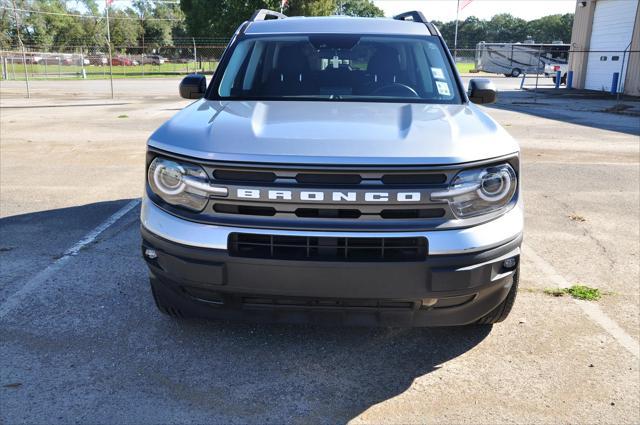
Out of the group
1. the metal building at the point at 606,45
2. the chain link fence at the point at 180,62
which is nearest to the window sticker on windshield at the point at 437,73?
the metal building at the point at 606,45

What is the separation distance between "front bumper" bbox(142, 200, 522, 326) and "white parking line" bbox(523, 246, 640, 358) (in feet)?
3.55

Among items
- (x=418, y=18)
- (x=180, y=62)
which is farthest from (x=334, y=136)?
(x=180, y=62)

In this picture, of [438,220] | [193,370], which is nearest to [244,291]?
[193,370]

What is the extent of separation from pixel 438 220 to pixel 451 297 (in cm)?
37

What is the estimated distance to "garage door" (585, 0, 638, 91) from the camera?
2427 cm

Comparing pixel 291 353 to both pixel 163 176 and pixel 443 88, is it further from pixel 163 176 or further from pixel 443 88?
pixel 443 88

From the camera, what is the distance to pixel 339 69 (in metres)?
4.14

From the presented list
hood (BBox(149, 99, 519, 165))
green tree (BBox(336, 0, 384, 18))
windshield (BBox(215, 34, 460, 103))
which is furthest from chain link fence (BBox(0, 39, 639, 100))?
green tree (BBox(336, 0, 384, 18))

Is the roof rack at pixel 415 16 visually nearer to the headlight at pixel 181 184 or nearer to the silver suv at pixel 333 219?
the silver suv at pixel 333 219

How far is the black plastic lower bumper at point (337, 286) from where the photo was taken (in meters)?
2.54

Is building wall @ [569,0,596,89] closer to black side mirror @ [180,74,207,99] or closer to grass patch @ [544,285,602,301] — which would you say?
grass patch @ [544,285,602,301]

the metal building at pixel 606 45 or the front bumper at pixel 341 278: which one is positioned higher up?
the metal building at pixel 606 45

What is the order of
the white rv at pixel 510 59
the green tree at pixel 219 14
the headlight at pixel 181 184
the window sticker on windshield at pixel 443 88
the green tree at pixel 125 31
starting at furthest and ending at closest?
the green tree at pixel 125 31
the white rv at pixel 510 59
the green tree at pixel 219 14
the window sticker on windshield at pixel 443 88
the headlight at pixel 181 184

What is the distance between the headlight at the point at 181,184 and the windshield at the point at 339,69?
116cm
